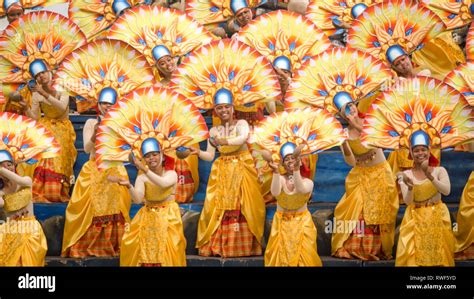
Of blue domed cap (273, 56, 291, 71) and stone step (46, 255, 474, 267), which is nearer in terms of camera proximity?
stone step (46, 255, 474, 267)

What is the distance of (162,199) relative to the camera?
8453 mm

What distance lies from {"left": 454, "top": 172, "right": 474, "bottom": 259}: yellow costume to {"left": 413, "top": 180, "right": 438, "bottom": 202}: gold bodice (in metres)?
0.43

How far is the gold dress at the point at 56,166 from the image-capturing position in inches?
369

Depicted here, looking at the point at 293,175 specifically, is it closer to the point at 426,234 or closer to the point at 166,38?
the point at 426,234

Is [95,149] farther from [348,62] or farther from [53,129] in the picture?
[348,62]

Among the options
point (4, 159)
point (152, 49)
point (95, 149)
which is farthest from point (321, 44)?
point (4, 159)

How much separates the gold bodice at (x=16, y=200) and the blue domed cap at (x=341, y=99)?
7.04 ft

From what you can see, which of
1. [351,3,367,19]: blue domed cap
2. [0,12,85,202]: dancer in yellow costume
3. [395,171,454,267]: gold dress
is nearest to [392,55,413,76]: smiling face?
[351,3,367,19]: blue domed cap

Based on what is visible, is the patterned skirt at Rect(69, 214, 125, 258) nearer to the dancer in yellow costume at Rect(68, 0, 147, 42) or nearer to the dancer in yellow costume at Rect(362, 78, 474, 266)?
the dancer in yellow costume at Rect(68, 0, 147, 42)

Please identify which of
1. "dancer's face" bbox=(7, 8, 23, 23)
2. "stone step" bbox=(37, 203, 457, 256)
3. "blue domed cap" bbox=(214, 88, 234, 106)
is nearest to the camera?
"blue domed cap" bbox=(214, 88, 234, 106)

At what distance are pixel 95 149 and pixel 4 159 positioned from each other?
61 centimetres

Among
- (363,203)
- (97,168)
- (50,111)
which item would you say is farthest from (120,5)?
(363,203)

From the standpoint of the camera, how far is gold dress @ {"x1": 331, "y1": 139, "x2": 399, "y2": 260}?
859cm

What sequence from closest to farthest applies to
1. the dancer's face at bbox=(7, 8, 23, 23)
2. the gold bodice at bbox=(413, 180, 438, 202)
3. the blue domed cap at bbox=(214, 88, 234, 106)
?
the gold bodice at bbox=(413, 180, 438, 202), the blue domed cap at bbox=(214, 88, 234, 106), the dancer's face at bbox=(7, 8, 23, 23)
